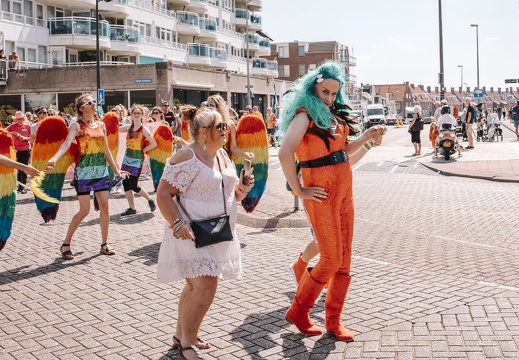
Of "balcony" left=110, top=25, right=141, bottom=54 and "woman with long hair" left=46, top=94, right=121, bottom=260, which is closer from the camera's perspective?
"woman with long hair" left=46, top=94, right=121, bottom=260

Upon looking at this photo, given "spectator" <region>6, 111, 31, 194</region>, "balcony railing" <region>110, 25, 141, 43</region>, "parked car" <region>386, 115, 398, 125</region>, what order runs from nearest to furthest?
"spectator" <region>6, 111, 31, 194</region> → "balcony railing" <region>110, 25, 141, 43</region> → "parked car" <region>386, 115, 398, 125</region>

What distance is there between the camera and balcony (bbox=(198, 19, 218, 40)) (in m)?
59.4

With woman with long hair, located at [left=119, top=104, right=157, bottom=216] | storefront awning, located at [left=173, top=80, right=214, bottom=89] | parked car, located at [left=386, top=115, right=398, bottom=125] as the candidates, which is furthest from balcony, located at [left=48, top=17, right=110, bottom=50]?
parked car, located at [left=386, top=115, right=398, bottom=125]

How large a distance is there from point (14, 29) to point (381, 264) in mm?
39608

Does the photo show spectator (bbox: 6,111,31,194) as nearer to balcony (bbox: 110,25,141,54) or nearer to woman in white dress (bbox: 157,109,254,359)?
woman in white dress (bbox: 157,109,254,359)

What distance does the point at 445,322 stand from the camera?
16.8 feet

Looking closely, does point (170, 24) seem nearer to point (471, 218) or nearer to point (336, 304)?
point (471, 218)

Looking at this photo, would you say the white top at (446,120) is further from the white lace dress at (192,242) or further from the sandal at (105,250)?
the white lace dress at (192,242)

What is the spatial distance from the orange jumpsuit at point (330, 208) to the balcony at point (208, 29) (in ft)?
184

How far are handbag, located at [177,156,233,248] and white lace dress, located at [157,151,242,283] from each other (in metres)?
0.06

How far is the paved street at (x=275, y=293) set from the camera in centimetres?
470

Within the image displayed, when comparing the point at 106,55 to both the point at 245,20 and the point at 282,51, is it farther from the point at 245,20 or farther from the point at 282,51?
the point at 282,51

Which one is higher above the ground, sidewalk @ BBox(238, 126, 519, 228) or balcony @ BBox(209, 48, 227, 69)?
balcony @ BBox(209, 48, 227, 69)

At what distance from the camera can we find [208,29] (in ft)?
197
